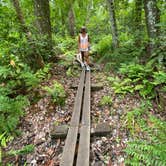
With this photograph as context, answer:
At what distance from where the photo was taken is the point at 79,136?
138 inches

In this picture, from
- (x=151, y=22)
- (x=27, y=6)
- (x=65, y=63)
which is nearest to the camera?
(x=151, y=22)

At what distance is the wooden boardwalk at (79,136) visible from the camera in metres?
2.84

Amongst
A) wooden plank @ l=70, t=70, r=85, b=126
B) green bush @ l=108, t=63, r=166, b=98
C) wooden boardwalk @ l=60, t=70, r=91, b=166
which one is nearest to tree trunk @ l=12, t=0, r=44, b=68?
wooden plank @ l=70, t=70, r=85, b=126

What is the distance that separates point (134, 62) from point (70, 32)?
37.7 feet

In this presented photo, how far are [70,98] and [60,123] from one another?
1179 mm

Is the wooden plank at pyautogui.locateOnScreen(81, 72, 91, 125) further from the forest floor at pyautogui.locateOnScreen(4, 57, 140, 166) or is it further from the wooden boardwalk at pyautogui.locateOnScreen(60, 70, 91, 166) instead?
the forest floor at pyautogui.locateOnScreen(4, 57, 140, 166)

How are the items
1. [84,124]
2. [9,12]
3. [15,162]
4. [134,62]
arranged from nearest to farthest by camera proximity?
[15,162]
[84,124]
[9,12]
[134,62]

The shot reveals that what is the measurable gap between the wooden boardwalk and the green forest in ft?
0.82

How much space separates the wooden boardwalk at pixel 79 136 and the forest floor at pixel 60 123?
24 centimetres

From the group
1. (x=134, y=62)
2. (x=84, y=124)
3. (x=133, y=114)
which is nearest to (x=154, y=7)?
A: (x=134, y=62)

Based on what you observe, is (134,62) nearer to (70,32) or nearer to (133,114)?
(133,114)

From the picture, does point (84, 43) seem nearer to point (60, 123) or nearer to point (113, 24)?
point (113, 24)

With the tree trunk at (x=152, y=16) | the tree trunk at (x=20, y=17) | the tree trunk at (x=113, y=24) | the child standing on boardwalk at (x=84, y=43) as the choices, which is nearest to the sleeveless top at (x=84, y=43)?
the child standing on boardwalk at (x=84, y=43)

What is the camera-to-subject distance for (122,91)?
520 cm
